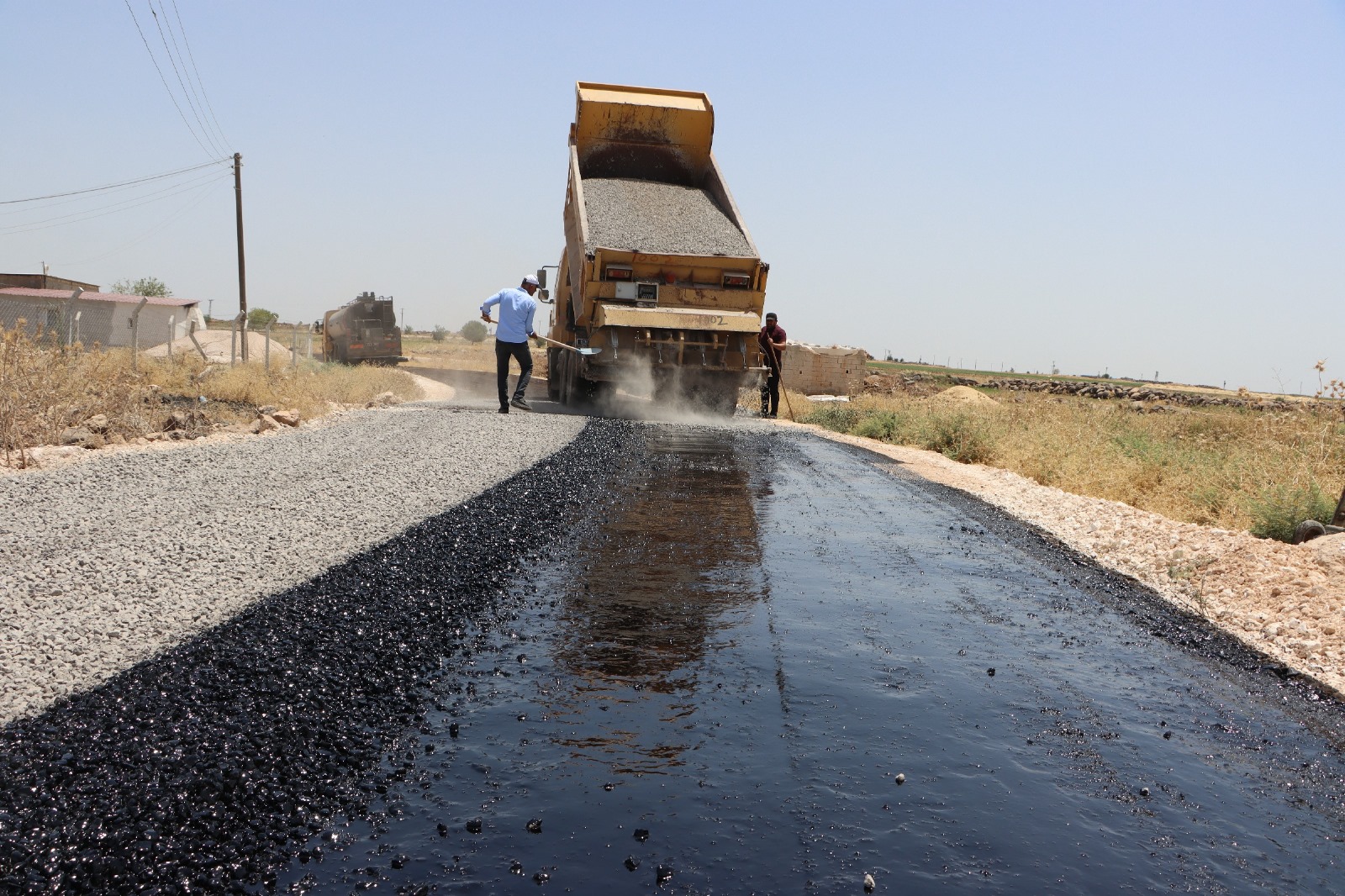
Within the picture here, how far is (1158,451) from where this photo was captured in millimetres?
Answer: 14664

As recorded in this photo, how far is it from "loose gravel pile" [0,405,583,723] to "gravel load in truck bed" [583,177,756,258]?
16.3ft

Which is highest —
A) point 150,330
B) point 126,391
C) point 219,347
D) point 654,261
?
point 654,261

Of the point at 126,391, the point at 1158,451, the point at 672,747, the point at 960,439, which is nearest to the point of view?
the point at 672,747

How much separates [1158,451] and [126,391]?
13.6 metres

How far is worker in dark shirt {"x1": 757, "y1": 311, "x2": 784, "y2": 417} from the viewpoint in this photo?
18453 millimetres

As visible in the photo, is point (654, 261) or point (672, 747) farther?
point (654, 261)

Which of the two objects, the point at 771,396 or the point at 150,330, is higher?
the point at 150,330

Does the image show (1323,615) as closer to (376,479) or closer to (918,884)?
(918,884)

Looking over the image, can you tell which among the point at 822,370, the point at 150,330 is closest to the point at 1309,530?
the point at 822,370

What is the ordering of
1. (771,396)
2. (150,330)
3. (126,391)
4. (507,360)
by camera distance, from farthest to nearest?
(150,330) → (771,396) → (507,360) → (126,391)

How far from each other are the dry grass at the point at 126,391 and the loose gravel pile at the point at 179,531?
1276 mm

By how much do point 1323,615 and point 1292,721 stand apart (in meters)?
1.90

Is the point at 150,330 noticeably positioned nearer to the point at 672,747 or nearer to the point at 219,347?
the point at 219,347

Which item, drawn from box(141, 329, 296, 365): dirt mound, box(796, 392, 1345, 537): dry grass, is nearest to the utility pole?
box(141, 329, 296, 365): dirt mound
